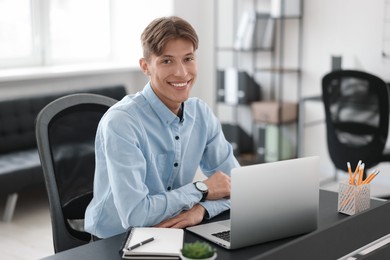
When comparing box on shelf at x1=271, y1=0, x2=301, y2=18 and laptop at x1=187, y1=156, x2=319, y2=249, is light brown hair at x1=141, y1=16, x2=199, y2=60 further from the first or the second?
box on shelf at x1=271, y1=0, x2=301, y2=18

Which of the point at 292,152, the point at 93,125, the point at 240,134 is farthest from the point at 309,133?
the point at 93,125

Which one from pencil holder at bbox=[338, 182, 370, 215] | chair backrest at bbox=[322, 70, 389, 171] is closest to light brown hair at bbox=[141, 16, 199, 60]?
pencil holder at bbox=[338, 182, 370, 215]

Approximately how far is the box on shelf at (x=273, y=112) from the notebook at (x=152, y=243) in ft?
11.5

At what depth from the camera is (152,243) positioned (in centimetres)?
147

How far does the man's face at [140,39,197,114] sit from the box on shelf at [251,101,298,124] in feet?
10.4

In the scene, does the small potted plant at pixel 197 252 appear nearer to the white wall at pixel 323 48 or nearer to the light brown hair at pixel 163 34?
the light brown hair at pixel 163 34

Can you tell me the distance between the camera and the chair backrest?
11.8 feet

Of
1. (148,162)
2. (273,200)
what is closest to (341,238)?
(273,200)

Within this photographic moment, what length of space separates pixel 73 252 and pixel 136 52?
421 cm

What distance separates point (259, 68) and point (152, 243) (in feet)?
12.7

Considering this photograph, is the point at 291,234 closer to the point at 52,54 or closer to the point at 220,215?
the point at 220,215

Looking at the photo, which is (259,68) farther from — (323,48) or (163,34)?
(163,34)

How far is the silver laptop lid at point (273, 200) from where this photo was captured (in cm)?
144

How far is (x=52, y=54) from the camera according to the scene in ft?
17.0
